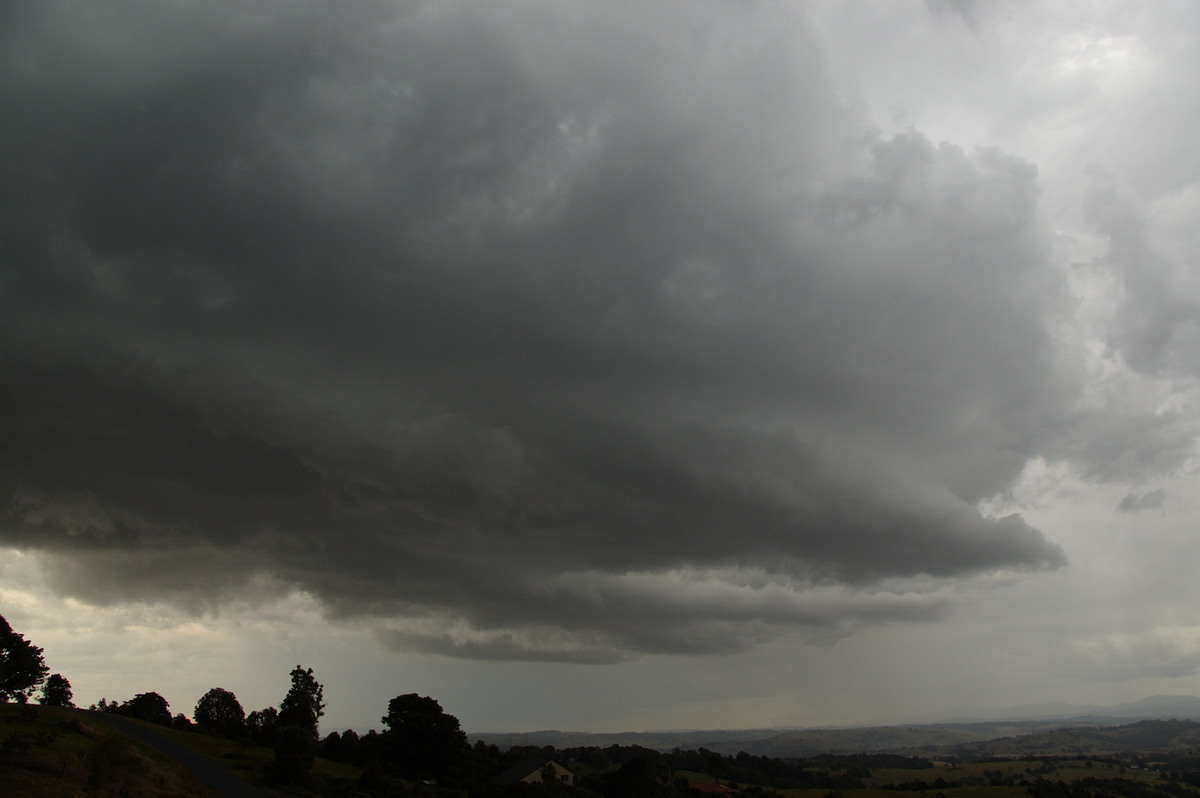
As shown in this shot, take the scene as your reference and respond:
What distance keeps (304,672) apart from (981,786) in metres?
155

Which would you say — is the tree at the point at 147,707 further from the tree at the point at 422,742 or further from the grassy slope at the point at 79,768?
the grassy slope at the point at 79,768

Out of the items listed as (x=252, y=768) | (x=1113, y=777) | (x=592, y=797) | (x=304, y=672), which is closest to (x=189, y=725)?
(x=304, y=672)

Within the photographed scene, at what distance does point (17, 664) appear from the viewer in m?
→ 105

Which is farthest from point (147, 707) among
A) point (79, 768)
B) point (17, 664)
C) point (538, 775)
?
point (79, 768)

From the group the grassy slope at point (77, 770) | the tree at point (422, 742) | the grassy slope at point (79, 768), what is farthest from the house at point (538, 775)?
the grassy slope at point (77, 770)

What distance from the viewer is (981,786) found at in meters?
166

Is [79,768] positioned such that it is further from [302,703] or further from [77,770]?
[302,703]

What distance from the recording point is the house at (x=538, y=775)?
105 meters

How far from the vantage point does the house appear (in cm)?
10475

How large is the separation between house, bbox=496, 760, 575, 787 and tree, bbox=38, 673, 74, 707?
3170 inches

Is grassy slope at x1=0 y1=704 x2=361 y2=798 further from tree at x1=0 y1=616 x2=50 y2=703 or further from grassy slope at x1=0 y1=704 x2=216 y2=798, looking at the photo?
tree at x1=0 y1=616 x2=50 y2=703

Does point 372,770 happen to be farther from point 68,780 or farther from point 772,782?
point 772,782

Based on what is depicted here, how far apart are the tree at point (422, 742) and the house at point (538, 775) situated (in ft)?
34.5

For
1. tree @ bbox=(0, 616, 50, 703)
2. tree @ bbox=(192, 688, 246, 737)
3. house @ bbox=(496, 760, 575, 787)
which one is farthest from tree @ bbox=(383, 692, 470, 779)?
tree @ bbox=(0, 616, 50, 703)
